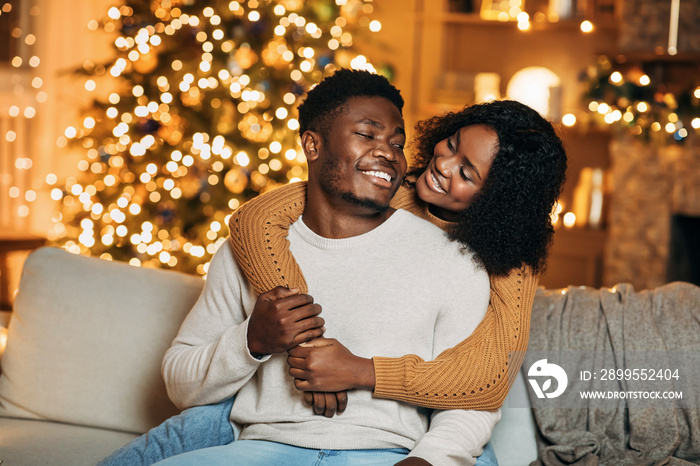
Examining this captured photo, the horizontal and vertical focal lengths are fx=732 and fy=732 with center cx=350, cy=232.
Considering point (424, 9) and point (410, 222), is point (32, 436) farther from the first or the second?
point (424, 9)

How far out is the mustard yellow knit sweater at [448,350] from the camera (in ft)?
4.48

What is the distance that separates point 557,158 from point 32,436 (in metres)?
1.37

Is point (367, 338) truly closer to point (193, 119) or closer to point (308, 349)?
point (308, 349)

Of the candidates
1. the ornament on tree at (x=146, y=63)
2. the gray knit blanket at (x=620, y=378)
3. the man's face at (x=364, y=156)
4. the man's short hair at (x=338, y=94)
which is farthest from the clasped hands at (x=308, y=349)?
the ornament on tree at (x=146, y=63)

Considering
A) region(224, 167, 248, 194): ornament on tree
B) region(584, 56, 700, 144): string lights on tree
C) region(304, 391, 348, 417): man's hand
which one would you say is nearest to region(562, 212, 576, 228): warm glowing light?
region(584, 56, 700, 144): string lights on tree

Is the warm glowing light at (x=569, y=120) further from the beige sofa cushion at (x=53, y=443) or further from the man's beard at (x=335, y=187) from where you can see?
the beige sofa cushion at (x=53, y=443)

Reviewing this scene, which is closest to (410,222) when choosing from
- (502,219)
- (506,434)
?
(502,219)

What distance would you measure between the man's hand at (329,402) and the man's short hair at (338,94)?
552 mm

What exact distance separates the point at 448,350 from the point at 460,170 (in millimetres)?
404

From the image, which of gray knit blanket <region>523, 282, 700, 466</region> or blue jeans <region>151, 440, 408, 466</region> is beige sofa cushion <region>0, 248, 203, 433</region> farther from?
gray knit blanket <region>523, 282, 700, 466</region>

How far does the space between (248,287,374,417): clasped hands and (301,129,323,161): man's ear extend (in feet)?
1.15

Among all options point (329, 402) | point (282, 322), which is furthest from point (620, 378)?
point (282, 322)

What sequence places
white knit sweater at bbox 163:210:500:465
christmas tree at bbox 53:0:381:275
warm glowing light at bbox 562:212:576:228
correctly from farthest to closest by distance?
warm glowing light at bbox 562:212:576:228
christmas tree at bbox 53:0:381:275
white knit sweater at bbox 163:210:500:465

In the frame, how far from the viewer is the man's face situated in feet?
4.92
